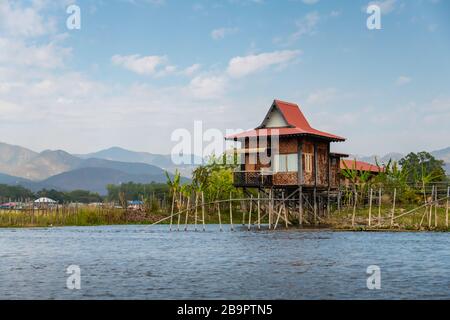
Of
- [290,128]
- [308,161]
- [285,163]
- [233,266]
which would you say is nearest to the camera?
[233,266]

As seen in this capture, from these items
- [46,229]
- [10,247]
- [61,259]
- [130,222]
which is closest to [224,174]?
[130,222]

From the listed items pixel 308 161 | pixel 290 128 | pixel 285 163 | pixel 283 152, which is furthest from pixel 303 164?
pixel 290 128

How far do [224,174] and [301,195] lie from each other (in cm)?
2636

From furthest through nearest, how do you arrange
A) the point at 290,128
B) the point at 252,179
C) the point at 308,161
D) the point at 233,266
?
the point at 290,128
the point at 252,179
the point at 308,161
the point at 233,266

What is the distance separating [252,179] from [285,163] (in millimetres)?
2836

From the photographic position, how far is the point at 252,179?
50.5 meters

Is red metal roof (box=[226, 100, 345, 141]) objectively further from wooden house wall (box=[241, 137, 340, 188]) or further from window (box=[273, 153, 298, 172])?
window (box=[273, 153, 298, 172])

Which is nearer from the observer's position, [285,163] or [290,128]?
[285,163]

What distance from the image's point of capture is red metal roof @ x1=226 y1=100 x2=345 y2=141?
4994 cm

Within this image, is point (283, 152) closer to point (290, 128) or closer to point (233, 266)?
point (290, 128)

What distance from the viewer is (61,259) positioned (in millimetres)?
31406

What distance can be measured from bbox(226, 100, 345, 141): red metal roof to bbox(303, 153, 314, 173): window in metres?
1.74

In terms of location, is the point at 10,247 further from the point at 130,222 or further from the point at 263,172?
the point at 130,222
